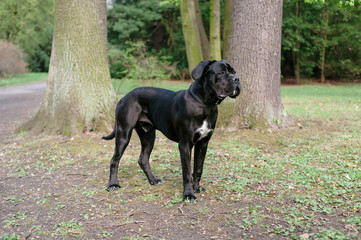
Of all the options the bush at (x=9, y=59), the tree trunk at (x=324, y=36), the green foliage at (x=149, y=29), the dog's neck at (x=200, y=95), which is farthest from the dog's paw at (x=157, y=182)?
the bush at (x=9, y=59)

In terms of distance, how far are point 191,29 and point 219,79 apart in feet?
42.8

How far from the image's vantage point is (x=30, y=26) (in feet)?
143

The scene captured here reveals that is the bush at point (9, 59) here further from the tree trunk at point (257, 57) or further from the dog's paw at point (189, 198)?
the dog's paw at point (189, 198)

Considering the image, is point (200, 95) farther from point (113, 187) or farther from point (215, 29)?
point (215, 29)

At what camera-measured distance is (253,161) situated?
20.4 ft

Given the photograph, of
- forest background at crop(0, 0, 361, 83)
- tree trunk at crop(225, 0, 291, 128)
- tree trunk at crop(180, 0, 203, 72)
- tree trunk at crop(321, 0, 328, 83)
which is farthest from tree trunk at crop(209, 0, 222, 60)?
tree trunk at crop(321, 0, 328, 83)

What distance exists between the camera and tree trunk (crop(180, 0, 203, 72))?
16.4m

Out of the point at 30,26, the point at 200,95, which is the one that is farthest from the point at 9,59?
the point at 200,95

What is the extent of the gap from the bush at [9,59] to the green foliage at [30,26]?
8.41 meters

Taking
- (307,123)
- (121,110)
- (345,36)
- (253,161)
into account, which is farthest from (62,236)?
(345,36)

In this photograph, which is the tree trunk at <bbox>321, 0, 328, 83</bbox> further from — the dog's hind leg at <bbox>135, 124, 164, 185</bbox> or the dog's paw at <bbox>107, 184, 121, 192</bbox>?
the dog's paw at <bbox>107, 184, 121, 192</bbox>

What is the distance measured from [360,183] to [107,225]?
3.45m

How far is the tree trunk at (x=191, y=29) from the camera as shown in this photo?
53.9 feet

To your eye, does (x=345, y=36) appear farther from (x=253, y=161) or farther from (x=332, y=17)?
(x=253, y=161)
